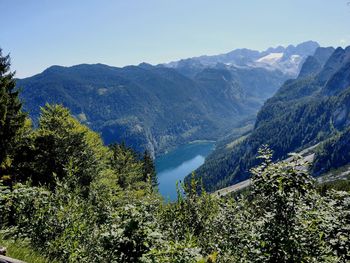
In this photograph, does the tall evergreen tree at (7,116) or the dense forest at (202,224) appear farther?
the tall evergreen tree at (7,116)

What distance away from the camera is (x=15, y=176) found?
44531 millimetres

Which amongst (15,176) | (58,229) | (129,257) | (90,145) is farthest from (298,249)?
(90,145)

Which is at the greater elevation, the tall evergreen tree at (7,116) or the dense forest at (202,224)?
the tall evergreen tree at (7,116)

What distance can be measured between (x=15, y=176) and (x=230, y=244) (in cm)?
3776

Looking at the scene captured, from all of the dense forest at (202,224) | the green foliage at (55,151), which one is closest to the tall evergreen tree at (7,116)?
the green foliage at (55,151)

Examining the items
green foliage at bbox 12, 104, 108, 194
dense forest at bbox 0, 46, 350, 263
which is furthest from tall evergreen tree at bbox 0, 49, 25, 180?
dense forest at bbox 0, 46, 350, 263

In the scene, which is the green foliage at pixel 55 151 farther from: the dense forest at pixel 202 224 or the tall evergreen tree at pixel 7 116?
the dense forest at pixel 202 224

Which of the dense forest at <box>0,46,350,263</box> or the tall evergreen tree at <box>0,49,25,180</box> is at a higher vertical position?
the tall evergreen tree at <box>0,49,25,180</box>

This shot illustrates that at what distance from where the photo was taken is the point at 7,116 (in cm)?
3778

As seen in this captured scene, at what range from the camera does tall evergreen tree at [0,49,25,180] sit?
35.9m

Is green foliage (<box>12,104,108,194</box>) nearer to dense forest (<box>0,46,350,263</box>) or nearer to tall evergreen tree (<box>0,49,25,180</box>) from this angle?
tall evergreen tree (<box>0,49,25,180</box>)

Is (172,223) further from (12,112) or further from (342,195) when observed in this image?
(12,112)

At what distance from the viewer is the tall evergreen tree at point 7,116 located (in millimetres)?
35875

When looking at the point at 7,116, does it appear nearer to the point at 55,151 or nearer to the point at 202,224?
the point at 55,151
